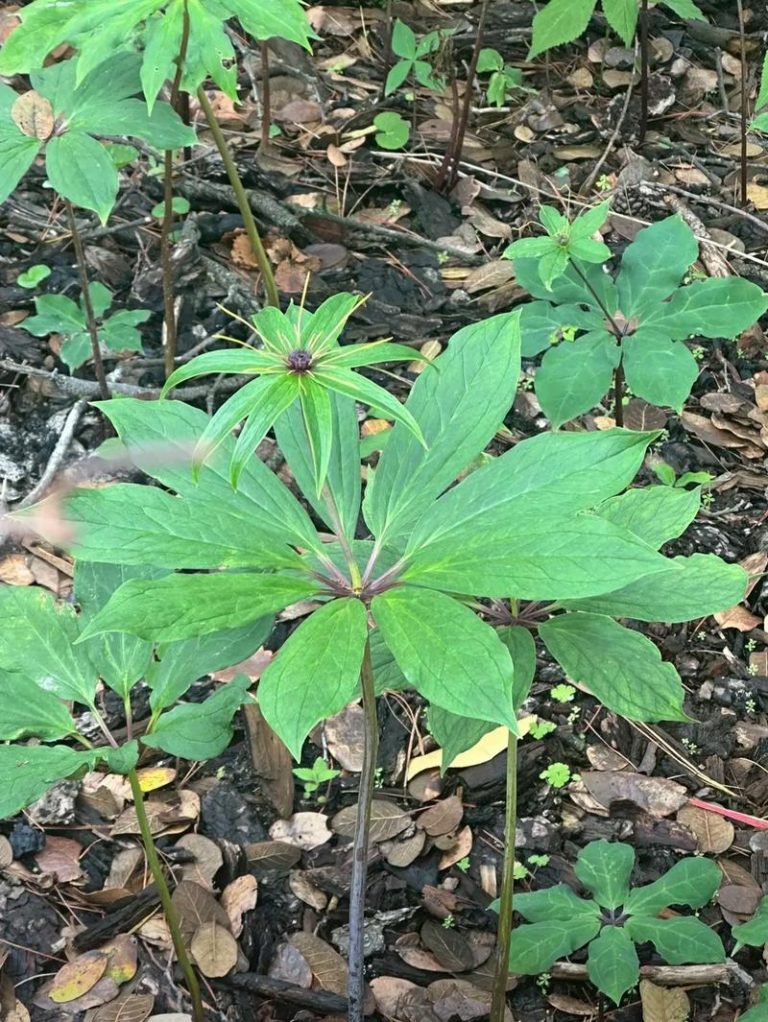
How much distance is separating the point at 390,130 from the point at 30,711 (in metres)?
2.70

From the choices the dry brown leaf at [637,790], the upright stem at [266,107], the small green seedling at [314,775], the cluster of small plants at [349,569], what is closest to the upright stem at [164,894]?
the cluster of small plants at [349,569]

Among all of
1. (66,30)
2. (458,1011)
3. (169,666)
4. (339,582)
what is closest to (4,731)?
(169,666)

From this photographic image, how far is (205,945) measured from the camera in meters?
1.91

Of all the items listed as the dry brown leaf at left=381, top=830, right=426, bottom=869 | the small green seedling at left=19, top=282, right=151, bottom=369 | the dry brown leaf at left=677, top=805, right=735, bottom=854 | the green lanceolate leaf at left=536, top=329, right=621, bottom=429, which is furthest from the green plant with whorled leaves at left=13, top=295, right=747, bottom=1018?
the small green seedling at left=19, top=282, right=151, bottom=369

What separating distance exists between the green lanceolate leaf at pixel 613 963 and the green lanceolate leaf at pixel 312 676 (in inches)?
31.5

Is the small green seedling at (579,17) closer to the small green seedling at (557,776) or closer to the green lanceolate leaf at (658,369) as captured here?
the green lanceolate leaf at (658,369)

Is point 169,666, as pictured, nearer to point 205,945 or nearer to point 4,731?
point 4,731

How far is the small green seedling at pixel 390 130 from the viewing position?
3.61 m

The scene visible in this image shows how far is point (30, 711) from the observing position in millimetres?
1595

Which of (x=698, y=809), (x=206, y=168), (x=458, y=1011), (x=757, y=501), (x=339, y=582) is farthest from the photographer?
(x=206, y=168)

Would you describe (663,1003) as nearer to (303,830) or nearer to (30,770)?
(303,830)

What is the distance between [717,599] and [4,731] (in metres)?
1.08

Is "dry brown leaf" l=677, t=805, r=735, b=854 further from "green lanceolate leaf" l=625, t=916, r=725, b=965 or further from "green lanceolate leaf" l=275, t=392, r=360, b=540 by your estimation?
"green lanceolate leaf" l=275, t=392, r=360, b=540

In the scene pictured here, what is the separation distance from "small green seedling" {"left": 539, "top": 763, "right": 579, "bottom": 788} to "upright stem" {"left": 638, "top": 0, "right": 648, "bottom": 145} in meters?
2.44
